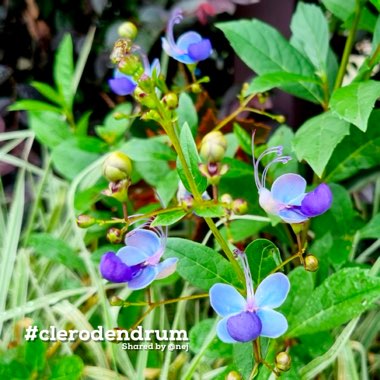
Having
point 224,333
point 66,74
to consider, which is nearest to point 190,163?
point 224,333

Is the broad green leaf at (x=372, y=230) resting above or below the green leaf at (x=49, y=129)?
above

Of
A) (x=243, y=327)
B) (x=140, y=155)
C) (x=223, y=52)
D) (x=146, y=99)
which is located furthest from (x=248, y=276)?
(x=223, y=52)

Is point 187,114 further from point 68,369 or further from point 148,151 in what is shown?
point 68,369

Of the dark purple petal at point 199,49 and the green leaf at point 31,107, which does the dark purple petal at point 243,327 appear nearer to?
the dark purple petal at point 199,49

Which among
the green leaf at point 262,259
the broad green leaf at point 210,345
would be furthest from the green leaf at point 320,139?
the broad green leaf at point 210,345

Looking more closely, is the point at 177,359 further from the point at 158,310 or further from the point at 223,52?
the point at 223,52

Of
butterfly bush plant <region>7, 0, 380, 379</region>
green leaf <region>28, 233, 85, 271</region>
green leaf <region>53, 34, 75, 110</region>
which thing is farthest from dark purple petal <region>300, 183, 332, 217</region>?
Result: green leaf <region>53, 34, 75, 110</region>

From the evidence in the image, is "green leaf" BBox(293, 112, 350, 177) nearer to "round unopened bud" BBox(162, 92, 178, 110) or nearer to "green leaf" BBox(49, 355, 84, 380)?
"round unopened bud" BBox(162, 92, 178, 110)

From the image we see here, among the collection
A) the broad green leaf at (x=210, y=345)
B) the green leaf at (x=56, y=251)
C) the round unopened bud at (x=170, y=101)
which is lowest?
the green leaf at (x=56, y=251)
